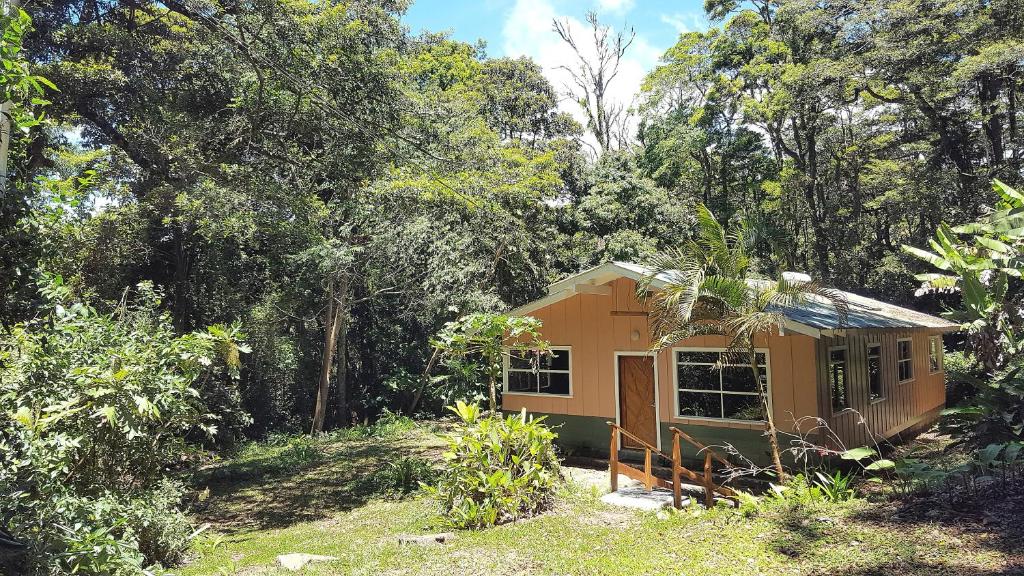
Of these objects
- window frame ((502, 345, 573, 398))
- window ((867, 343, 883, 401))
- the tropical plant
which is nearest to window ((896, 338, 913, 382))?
window ((867, 343, 883, 401))

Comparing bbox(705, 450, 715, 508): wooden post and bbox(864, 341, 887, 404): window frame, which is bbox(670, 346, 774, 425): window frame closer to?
bbox(864, 341, 887, 404): window frame

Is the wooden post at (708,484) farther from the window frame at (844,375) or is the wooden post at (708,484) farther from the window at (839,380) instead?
the window at (839,380)

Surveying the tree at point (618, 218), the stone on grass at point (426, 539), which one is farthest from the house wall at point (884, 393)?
the tree at point (618, 218)

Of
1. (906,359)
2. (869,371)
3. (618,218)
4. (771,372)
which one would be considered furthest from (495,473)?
(618,218)

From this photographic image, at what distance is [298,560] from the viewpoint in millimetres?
6438

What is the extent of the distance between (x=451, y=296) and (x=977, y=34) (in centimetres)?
1769

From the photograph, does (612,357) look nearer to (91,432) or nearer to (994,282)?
(994,282)

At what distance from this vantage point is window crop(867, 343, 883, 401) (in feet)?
35.4

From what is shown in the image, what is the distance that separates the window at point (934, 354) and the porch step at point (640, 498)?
9655 millimetres

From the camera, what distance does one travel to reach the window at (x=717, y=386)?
981 cm

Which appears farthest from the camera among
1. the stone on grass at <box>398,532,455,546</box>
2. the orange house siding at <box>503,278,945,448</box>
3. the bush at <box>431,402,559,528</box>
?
the orange house siding at <box>503,278,945,448</box>

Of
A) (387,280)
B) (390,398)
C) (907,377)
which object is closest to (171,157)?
(387,280)

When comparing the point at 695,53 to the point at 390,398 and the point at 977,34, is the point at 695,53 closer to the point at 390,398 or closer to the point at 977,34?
the point at 977,34

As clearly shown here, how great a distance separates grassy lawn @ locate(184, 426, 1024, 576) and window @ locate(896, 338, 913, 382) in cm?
705
